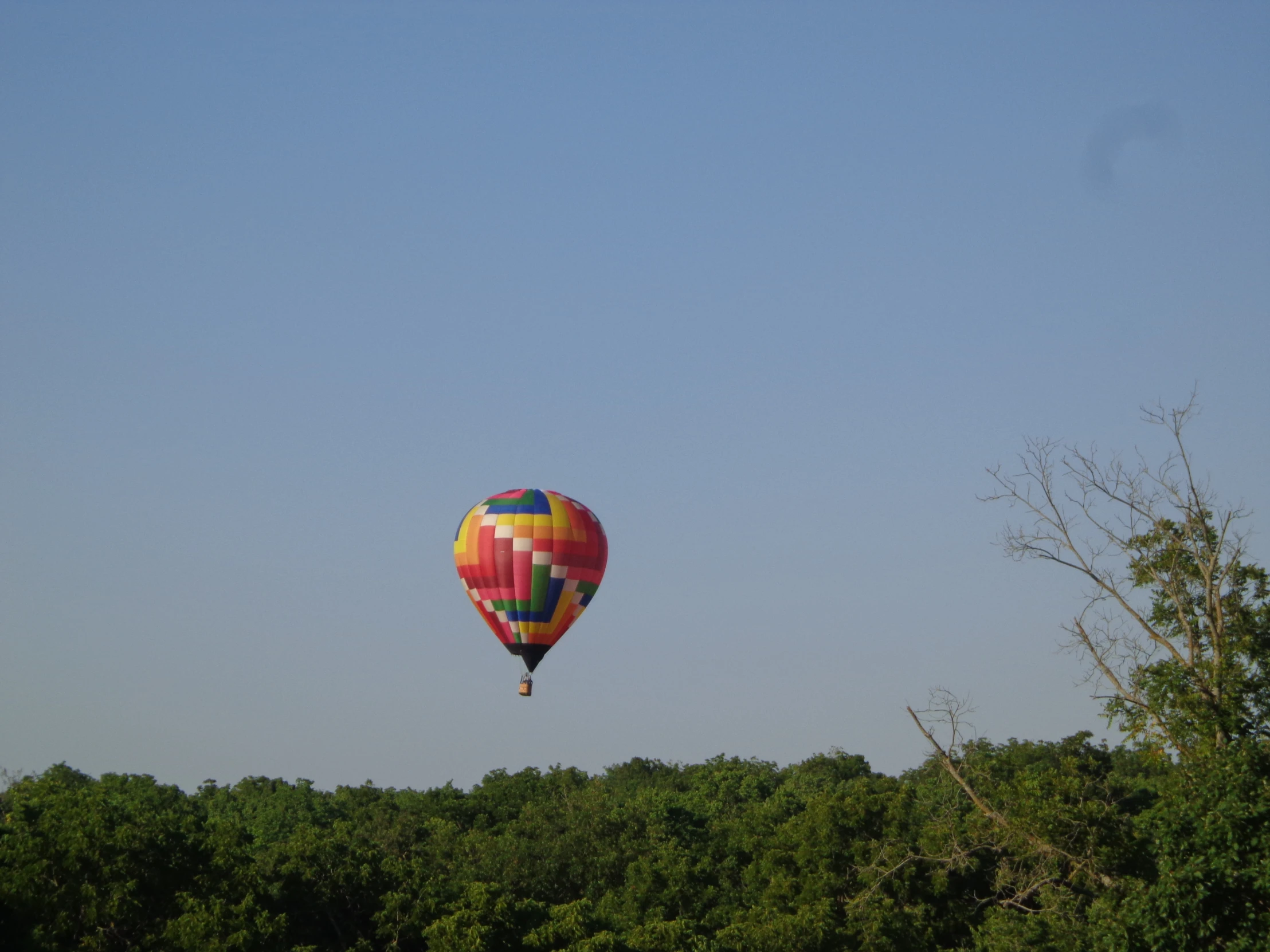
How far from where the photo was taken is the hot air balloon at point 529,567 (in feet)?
119

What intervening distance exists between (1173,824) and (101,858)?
21.2 m

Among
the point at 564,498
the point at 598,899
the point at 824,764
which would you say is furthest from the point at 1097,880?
Answer: the point at 824,764

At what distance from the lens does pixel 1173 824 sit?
1788 centimetres

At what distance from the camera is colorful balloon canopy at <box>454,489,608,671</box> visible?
A: 1432 inches

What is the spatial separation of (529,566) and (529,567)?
0.03 m

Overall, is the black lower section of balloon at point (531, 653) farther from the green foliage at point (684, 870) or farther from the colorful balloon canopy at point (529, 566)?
the green foliage at point (684, 870)

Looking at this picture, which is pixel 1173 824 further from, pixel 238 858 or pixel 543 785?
pixel 543 785

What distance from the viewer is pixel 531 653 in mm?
36875

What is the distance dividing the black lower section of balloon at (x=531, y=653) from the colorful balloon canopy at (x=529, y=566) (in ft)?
0.05

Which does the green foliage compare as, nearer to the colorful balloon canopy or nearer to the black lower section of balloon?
the black lower section of balloon

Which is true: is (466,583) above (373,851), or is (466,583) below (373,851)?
above

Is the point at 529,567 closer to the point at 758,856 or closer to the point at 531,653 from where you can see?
the point at 531,653

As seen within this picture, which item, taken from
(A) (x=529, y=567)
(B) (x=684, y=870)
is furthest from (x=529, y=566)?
(B) (x=684, y=870)

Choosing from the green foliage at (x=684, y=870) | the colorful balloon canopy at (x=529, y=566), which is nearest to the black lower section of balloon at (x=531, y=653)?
the colorful balloon canopy at (x=529, y=566)
